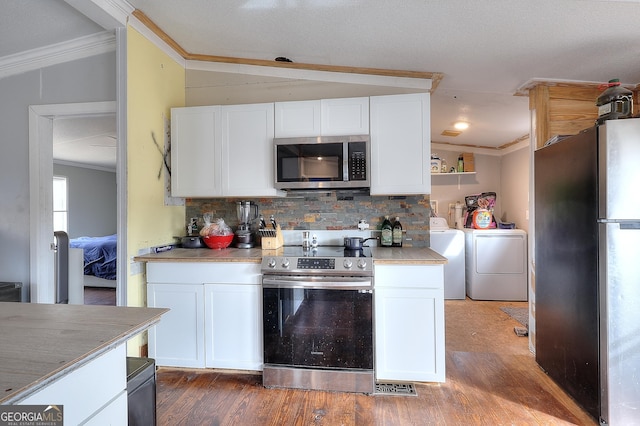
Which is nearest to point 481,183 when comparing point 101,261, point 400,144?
point 400,144

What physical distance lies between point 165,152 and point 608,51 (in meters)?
3.26

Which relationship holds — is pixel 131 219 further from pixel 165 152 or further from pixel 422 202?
pixel 422 202

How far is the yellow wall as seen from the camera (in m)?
2.27

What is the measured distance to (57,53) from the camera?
96.0 inches

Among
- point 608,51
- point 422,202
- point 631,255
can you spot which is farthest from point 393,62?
point 631,255

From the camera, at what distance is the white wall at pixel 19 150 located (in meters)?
2.47

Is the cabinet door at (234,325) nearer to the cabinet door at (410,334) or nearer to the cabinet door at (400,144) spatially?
the cabinet door at (410,334)

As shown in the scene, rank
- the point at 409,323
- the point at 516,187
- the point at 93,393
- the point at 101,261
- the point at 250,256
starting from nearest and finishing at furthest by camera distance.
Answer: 1. the point at 93,393
2. the point at 409,323
3. the point at 250,256
4. the point at 516,187
5. the point at 101,261

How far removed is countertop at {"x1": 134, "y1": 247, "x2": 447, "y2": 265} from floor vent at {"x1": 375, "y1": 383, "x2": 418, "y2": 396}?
833 mm

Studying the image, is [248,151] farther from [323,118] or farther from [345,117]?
[345,117]

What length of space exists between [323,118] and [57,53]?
209cm

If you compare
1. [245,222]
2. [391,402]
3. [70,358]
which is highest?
[245,222]

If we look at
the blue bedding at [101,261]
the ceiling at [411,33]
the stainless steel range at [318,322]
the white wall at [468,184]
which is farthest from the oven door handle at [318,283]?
the blue bedding at [101,261]

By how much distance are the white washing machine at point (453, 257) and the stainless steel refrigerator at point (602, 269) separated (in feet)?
6.63
